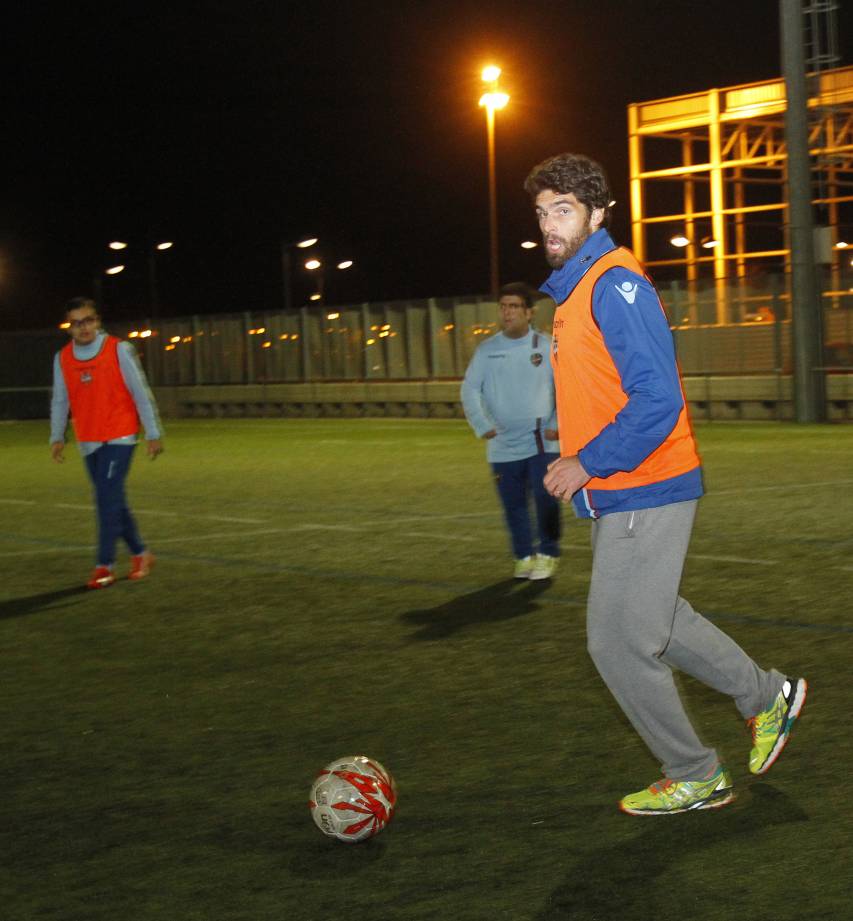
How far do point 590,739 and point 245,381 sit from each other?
39.7 metres

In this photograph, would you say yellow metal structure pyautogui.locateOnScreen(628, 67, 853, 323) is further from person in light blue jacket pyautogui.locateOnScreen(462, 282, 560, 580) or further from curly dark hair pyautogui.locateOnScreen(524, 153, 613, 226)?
curly dark hair pyautogui.locateOnScreen(524, 153, 613, 226)

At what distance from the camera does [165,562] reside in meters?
12.1

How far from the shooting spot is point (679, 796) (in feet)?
16.7

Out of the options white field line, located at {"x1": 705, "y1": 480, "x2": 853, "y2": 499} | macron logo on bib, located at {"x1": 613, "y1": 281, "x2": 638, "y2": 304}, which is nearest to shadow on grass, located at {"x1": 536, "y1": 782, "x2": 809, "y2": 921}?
macron logo on bib, located at {"x1": 613, "y1": 281, "x2": 638, "y2": 304}

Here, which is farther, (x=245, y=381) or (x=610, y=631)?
(x=245, y=381)

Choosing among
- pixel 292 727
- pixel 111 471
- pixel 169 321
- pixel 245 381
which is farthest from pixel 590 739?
pixel 169 321

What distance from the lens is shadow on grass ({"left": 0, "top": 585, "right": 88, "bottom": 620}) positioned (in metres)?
9.87

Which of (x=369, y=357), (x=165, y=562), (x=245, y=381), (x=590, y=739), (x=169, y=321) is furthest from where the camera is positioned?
(x=169, y=321)

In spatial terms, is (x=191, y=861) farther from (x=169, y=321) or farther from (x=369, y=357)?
(x=169, y=321)

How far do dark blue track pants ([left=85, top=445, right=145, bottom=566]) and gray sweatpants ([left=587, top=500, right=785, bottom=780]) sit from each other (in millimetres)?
6266

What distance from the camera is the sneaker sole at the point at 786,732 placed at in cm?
532

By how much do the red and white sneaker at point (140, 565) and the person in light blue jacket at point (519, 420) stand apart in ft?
8.32

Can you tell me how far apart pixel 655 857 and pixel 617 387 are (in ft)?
4.53

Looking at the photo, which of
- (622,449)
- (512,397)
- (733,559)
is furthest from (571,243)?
(733,559)
